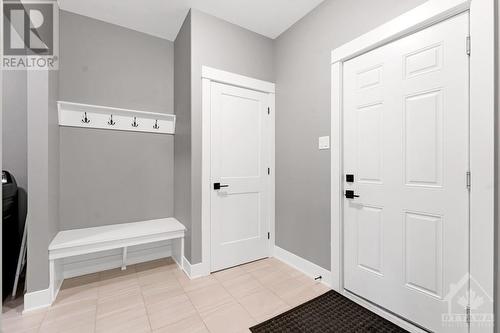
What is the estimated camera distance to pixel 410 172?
168cm

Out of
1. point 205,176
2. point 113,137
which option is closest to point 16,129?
point 113,137

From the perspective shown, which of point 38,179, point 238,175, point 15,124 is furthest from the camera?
point 238,175

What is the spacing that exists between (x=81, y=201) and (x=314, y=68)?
2.86 metres

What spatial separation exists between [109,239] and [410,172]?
2677 mm

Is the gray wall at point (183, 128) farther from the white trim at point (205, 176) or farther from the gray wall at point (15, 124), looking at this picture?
the gray wall at point (15, 124)

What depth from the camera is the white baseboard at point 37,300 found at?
1.83 meters

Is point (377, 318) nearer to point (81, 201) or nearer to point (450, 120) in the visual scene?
point (450, 120)

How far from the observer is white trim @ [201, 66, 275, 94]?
2.45m

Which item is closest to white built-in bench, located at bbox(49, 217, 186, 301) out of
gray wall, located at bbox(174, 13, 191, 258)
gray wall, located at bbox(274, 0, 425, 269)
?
gray wall, located at bbox(174, 13, 191, 258)

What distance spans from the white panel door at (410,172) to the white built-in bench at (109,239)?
184cm

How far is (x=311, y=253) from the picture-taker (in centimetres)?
240

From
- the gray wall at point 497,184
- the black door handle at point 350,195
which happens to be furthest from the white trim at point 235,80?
the gray wall at point 497,184

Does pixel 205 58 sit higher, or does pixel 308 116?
pixel 205 58

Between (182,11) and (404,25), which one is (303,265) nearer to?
(404,25)
